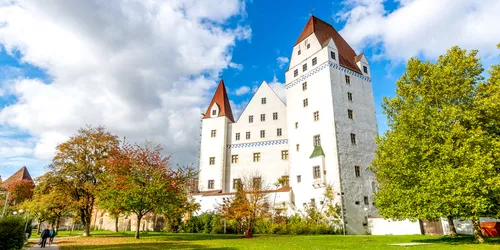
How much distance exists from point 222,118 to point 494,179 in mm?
33336

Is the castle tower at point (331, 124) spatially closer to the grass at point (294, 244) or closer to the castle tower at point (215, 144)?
the castle tower at point (215, 144)

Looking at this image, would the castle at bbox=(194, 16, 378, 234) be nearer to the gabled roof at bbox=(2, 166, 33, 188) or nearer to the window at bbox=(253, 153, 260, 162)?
the window at bbox=(253, 153, 260, 162)

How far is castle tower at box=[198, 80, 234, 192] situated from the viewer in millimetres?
40225

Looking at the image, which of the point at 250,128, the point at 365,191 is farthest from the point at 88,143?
the point at 365,191

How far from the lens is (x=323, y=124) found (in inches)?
1273

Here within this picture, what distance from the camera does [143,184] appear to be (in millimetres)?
22172

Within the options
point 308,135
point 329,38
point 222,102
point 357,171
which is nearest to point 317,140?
point 308,135

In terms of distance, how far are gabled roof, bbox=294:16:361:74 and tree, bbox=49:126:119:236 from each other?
2673cm

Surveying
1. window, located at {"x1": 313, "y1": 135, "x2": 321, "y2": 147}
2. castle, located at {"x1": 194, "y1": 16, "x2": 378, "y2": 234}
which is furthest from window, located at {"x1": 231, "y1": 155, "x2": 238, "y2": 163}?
window, located at {"x1": 313, "y1": 135, "x2": 321, "y2": 147}

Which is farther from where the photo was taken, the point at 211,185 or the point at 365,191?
the point at 211,185

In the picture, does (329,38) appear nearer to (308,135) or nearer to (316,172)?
(308,135)

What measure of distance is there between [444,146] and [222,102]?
33068 millimetres

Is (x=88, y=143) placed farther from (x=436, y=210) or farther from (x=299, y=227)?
(x=436, y=210)

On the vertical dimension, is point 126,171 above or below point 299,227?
above
